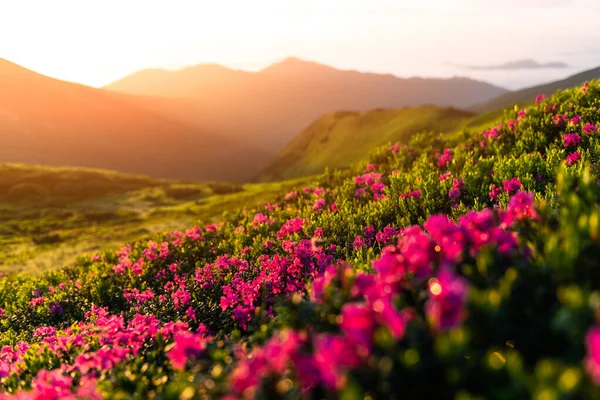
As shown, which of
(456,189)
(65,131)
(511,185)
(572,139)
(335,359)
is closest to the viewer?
(335,359)

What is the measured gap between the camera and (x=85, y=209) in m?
49.8

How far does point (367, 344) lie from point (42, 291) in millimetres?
12407

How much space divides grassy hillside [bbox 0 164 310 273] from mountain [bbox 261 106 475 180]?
4233 centimetres

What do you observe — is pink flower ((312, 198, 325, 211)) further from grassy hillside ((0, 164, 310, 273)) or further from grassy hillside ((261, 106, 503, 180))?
A: grassy hillside ((261, 106, 503, 180))

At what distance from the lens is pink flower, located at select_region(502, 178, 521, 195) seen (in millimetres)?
7080

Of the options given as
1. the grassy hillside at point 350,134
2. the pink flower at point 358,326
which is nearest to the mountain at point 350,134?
the grassy hillside at point 350,134

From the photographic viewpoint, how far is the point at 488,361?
8.54 feet

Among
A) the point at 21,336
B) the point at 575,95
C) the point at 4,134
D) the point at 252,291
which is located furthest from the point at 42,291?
the point at 4,134

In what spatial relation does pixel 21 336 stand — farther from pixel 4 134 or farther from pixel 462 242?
pixel 4 134

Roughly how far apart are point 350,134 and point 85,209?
77518mm

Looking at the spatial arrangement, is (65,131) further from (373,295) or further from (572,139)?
(373,295)

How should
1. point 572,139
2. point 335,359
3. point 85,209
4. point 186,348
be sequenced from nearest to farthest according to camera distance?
point 335,359 < point 186,348 < point 572,139 < point 85,209

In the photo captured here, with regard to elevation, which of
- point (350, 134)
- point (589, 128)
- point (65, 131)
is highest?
point (65, 131)

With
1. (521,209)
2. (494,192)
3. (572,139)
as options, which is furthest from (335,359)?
(572,139)
